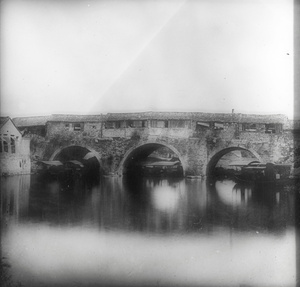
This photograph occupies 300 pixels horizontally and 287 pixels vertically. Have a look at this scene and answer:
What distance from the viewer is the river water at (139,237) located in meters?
2.82

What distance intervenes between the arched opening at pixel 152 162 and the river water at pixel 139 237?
0.34 metres

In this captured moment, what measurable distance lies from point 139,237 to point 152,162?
962mm

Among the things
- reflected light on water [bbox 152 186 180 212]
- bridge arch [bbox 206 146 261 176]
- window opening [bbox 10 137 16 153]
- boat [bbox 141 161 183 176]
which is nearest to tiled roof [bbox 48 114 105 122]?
window opening [bbox 10 137 16 153]

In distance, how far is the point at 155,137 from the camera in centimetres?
337

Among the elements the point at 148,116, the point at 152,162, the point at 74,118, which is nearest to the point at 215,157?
the point at 152,162

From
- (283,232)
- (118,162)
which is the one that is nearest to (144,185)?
(118,162)

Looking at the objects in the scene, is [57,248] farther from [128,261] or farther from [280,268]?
[280,268]

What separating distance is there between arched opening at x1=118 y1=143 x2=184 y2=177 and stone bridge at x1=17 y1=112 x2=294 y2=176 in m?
0.01

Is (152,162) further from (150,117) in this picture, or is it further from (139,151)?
(150,117)

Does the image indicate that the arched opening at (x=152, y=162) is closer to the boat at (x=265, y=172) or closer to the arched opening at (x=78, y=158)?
the arched opening at (x=78, y=158)

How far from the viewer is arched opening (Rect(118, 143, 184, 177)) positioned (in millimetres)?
3477

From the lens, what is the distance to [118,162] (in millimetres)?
3609

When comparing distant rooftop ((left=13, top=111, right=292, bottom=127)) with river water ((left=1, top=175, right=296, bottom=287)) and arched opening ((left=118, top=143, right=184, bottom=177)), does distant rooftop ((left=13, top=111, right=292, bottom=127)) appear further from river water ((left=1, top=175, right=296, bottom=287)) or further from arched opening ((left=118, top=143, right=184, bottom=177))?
river water ((left=1, top=175, right=296, bottom=287))

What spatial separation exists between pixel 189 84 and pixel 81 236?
5.45 feet
